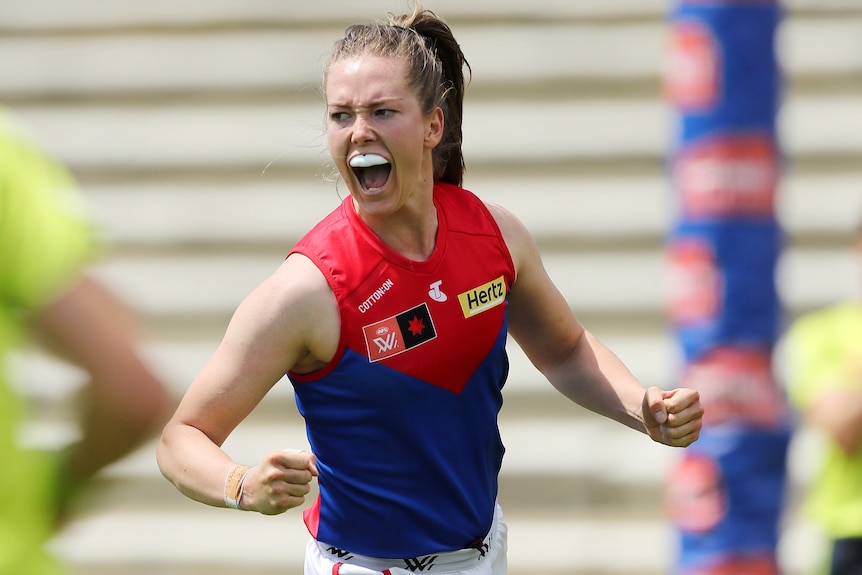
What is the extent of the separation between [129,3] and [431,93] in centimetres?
395

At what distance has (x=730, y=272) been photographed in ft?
13.3

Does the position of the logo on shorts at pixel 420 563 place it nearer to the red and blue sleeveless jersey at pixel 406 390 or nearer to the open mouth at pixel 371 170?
the red and blue sleeveless jersey at pixel 406 390

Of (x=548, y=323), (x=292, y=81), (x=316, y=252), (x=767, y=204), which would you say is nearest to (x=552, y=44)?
(x=292, y=81)

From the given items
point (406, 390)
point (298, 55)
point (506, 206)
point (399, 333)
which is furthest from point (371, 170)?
point (298, 55)

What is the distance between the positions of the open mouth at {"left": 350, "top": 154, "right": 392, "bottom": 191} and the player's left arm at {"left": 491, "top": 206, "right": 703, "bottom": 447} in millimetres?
324

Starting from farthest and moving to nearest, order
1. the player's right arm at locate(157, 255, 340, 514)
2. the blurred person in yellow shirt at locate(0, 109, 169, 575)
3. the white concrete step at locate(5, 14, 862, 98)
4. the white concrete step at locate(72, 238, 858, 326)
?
the white concrete step at locate(5, 14, 862, 98) → the white concrete step at locate(72, 238, 858, 326) → the player's right arm at locate(157, 255, 340, 514) → the blurred person in yellow shirt at locate(0, 109, 169, 575)

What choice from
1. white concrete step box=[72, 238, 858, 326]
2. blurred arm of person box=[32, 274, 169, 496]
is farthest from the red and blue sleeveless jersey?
white concrete step box=[72, 238, 858, 326]

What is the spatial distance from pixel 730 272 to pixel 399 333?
1894 millimetres

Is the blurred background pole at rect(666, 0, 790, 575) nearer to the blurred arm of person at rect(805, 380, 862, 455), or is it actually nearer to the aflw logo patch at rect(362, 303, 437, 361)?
the blurred arm of person at rect(805, 380, 862, 455)

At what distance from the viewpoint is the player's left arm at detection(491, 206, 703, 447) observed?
107 inches

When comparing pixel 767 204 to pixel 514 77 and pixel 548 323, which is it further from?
pixel 514 77

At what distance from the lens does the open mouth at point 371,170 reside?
244cm

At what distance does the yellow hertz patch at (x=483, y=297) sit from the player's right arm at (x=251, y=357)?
10.9 inches

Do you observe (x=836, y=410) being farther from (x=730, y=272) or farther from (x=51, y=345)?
(x=51, y=345)
